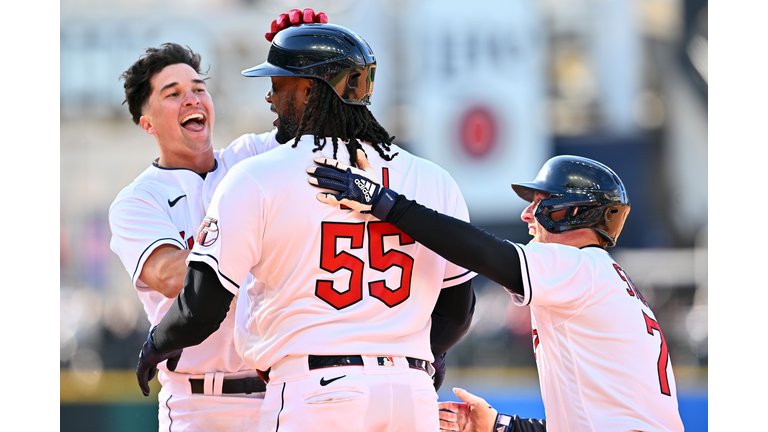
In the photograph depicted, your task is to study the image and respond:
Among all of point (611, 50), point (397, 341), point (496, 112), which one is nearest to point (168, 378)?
point (397, 341)

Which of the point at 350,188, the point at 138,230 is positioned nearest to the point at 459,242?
the point at 350,188

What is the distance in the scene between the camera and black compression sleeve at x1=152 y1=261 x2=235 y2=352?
2.45 metres

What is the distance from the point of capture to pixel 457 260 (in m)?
2.59

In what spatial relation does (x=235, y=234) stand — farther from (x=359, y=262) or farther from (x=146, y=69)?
(x=146, y=69)

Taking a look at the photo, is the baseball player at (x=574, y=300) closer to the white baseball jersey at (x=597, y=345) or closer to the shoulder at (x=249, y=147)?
the white baseball jersey at (x=597, y=345)

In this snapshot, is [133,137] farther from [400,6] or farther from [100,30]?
[400,6]

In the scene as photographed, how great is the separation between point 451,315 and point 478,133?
11404mm

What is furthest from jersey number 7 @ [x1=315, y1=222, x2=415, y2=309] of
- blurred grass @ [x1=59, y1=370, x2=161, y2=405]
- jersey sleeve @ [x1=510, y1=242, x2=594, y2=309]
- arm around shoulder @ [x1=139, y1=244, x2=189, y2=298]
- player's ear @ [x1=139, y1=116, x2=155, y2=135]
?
blurred grass @ [x1=59, y1=370, x2=161, y2=405]

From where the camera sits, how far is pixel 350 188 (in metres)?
2.44

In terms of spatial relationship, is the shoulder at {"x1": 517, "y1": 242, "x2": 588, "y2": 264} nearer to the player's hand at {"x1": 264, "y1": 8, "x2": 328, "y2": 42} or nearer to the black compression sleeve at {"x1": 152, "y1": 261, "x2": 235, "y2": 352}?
the black compression sleeve at {"x1": 152, "y1": 261, "x2": 235, "y2": 352}

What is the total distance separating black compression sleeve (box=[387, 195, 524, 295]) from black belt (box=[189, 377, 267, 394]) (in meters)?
1.21

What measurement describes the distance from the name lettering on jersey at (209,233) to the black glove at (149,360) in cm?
57

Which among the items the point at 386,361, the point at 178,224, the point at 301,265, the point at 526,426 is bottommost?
the point at 526,426
